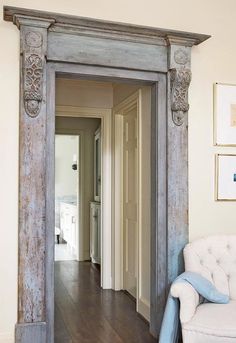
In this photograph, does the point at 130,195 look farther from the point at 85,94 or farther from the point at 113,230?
the point at 85,94

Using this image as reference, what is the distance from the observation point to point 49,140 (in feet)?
9.55

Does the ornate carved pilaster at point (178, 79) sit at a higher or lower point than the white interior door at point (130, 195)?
higher

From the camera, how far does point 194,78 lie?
130 inches

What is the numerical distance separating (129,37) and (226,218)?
1768mm

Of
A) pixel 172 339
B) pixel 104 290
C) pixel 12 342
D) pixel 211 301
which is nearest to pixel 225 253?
pixel 211 301

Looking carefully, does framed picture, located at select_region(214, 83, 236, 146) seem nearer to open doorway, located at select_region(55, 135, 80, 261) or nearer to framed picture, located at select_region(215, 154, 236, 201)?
framed picture, located at select_region(215, 154, 236, 201)

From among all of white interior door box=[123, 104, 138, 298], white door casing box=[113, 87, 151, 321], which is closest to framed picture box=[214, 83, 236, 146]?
white door casing box=[113, 87, 151, 321]

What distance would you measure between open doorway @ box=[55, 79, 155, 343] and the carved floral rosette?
0.41 meters

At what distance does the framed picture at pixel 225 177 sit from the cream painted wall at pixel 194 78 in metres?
0.05

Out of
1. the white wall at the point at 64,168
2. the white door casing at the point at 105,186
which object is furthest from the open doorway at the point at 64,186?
the white door casing at the point at 105,186

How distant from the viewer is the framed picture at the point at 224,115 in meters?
3.34

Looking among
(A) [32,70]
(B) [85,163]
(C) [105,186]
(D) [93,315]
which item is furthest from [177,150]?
(B) [85,163]

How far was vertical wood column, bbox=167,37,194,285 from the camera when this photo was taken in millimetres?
3156

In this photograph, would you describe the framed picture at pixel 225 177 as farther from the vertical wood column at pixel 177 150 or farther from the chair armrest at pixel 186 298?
the chair armrest at pixel 186 298
